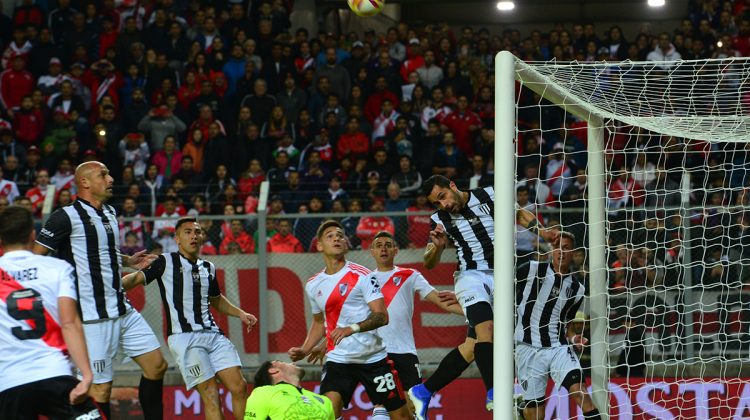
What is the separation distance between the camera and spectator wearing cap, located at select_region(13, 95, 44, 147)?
1488 cm

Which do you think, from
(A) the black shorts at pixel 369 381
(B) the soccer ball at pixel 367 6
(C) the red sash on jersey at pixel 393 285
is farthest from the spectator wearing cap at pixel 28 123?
(A) the black shorts at pixel 369 381

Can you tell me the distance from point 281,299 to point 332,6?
28.1ft

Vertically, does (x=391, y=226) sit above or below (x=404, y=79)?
below

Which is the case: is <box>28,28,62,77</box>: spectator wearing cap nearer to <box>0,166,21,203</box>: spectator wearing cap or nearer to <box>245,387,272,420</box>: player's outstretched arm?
<box>0,166,21,203</box>: spectator wearing cap

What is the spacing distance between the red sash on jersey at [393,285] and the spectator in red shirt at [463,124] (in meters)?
4.82

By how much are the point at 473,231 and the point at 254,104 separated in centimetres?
713

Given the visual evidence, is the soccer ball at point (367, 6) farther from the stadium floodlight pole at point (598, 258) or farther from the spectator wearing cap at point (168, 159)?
the spectator wearing cap at point (168, 159)

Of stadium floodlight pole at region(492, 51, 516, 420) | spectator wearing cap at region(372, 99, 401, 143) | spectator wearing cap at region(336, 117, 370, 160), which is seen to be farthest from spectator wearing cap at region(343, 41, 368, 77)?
stadium floodlight pole at region(492, 51, 516, 420)

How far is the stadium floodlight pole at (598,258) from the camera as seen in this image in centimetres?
820

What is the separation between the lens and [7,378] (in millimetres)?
5863

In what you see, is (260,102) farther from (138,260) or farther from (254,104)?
(138,260)

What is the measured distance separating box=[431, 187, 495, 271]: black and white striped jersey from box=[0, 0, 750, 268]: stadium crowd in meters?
3.75

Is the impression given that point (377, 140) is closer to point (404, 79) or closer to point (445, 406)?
point (404, 79)

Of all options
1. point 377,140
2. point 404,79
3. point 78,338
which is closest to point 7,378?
point 78,338
